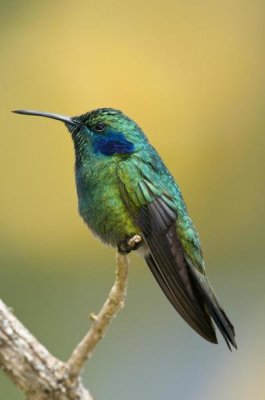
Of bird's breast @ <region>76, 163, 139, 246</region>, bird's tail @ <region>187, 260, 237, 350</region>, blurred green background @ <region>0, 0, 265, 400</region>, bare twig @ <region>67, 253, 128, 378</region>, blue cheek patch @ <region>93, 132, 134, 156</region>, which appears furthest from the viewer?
blurred green background @ <region>0, 0, 265, 400</region>

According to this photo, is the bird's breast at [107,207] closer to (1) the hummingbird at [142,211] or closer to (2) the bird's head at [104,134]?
(1) the hummingbird at [142,211]

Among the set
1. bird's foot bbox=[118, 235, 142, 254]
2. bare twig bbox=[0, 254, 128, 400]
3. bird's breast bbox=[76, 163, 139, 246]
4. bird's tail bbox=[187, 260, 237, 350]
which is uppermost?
bird's breast bbox=[76, 163, 139, 246]

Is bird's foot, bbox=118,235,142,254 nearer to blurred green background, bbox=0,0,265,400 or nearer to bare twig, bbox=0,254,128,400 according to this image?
bare twig, bbox=0,254,128,400

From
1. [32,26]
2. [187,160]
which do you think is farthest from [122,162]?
[32,26]

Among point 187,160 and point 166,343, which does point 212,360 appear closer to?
point 166,343

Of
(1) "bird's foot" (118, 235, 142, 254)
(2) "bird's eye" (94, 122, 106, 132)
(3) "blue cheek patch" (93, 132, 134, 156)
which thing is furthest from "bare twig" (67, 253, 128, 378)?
(2) "bird's eye" (94, 122, 106, 132)

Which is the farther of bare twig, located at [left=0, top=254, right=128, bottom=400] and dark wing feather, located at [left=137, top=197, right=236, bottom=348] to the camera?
dark wing feather, located at [left=137, top=197, right=236, bottom=348]

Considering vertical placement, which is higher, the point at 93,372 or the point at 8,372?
the point at 8,372

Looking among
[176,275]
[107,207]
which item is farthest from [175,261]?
[107,207]

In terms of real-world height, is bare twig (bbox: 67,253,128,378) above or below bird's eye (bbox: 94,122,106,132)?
below
